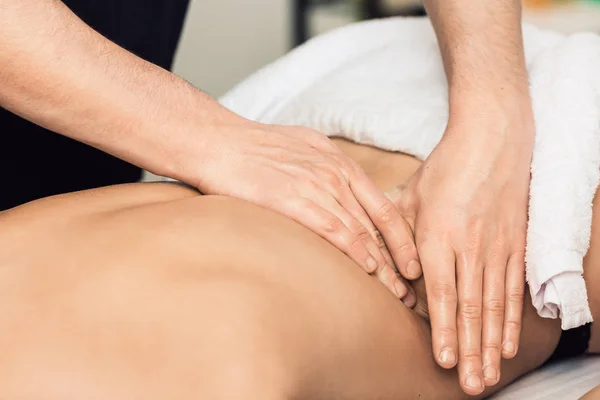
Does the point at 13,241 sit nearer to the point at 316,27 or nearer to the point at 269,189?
the point at 269,189

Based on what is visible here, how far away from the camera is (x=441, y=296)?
0.92 m

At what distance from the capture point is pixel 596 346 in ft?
3.52

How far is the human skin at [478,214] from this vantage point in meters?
0.91

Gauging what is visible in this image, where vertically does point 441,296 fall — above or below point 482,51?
below

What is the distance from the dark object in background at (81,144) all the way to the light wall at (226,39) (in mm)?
1227

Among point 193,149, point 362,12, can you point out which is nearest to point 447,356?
point 193,149

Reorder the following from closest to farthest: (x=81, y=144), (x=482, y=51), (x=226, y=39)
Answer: (x=482, y=51) → (x=81, y=144) → (x=226, y=39)

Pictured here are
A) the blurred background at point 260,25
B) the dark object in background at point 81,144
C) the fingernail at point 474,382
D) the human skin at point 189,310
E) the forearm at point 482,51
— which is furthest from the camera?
the blurred background at point 260,25

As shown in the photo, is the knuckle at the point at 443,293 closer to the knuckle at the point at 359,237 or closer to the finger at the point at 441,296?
the finger at the point at 441,296

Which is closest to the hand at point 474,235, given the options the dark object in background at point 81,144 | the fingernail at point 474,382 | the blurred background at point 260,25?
the fingernail at point 474,382

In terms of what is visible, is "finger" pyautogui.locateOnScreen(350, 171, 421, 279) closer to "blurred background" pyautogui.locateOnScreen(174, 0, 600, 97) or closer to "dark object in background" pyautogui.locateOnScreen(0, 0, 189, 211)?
"dark object in background" pyautogui.locateOnScreen(0, 0, 189, 211)

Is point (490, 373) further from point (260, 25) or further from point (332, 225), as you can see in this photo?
point (260, 25)

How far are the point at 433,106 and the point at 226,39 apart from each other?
1.66 metres

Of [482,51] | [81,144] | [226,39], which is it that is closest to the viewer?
[482,51]
